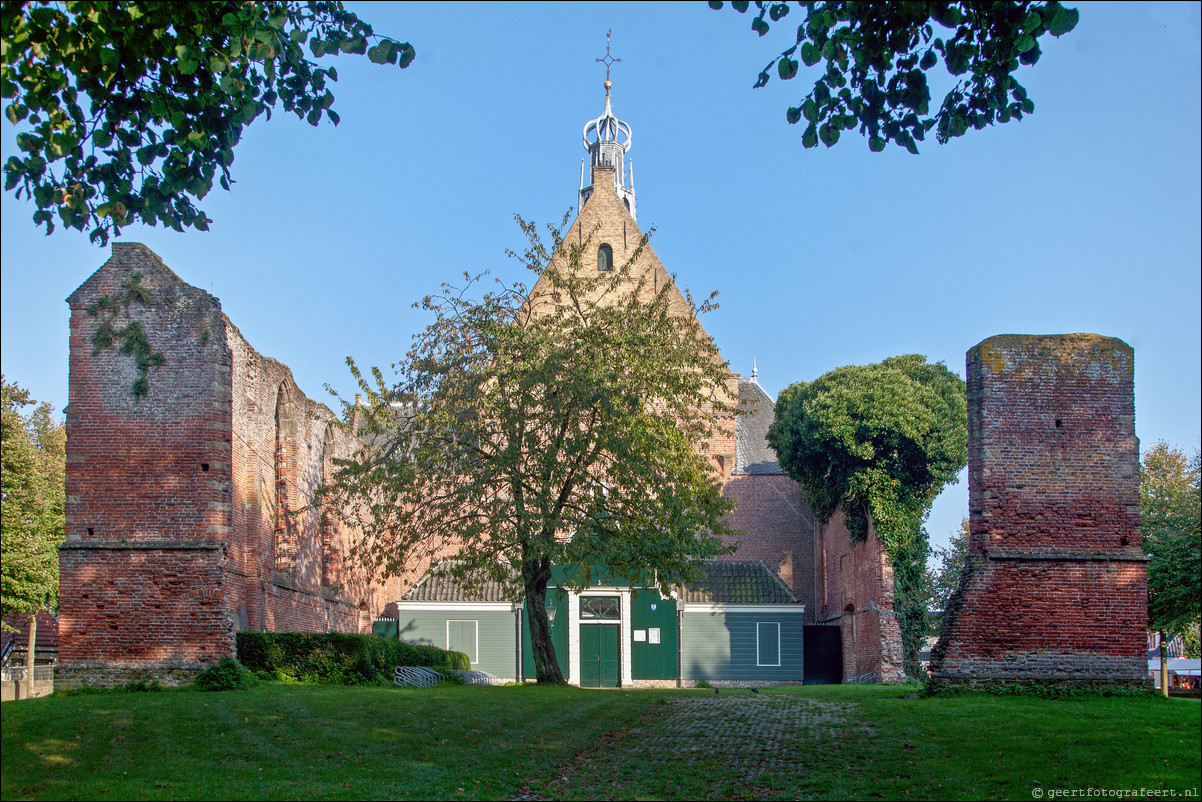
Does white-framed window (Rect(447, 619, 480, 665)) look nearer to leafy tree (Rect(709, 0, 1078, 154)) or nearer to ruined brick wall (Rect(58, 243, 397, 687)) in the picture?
ruined brick wall (Rect(58, 243, 397, 687))

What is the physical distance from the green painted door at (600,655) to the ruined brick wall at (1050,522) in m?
15.7

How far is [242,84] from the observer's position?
9.98m

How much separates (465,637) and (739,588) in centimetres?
863

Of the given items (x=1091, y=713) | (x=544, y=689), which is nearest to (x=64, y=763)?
(x=544, y=689)

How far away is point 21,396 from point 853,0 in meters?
33.3

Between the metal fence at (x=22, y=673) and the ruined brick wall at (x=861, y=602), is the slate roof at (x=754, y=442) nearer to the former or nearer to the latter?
the ruined brick wall at (x=861, y=602)

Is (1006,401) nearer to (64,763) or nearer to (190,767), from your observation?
(190,767)

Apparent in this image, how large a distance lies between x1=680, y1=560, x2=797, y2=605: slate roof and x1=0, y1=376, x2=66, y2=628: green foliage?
727 inches

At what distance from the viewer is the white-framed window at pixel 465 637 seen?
31797 mm

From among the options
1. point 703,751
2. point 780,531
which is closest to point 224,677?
point 703,751

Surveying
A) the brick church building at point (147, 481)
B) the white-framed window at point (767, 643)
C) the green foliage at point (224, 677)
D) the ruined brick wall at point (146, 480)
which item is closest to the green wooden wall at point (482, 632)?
the white-framed window at point (767, 643)

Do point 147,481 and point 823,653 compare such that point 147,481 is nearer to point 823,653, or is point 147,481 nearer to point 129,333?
point 129,333

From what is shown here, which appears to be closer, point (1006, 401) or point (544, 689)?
point (1006, 401)

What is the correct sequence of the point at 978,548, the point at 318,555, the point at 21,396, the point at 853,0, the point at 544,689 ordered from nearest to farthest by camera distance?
the point at 853,0
the point at 978,548
the point at 544,689
the point at 318,555
the point at 21,396
